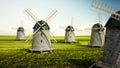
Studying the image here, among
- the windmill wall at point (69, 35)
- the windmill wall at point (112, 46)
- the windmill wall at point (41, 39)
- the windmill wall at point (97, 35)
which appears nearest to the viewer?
the windmill wall at point (112, 46)

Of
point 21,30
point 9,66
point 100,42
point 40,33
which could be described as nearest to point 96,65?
point 9,66

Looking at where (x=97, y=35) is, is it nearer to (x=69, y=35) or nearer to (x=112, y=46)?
(x=69, y=35)

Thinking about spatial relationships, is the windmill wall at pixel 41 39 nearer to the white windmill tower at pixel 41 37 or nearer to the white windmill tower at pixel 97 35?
the white windmill tower at pixel 41 37

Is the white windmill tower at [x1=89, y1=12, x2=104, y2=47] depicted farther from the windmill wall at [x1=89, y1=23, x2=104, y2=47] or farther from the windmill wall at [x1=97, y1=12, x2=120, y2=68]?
the windmill wall at [x1=97, y1=12, x2=120, y2=68]

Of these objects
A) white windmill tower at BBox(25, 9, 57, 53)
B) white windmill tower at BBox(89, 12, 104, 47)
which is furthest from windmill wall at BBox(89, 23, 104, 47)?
white windmill tower at BBox(25, 9, 57, 53)

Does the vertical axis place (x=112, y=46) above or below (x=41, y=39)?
below

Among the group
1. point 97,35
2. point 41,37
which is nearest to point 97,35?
point 97,35

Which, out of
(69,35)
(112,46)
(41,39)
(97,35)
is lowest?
(112,46)

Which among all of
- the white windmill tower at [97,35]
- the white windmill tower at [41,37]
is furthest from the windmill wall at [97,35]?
the white windmill tower at [41,37]

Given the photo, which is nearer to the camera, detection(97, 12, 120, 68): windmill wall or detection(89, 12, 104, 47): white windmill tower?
detection(97, 12, 120, 68): windmill wall

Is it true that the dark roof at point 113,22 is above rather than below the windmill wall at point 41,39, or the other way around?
above

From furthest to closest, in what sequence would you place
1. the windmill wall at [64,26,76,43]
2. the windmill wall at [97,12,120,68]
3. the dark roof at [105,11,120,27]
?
the windmill wall at [64,26,76,43]
the dark roof at [105,11,120,27]
the windmill wall at [97,12,120,68]

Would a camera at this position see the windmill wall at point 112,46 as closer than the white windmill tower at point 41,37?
Yes

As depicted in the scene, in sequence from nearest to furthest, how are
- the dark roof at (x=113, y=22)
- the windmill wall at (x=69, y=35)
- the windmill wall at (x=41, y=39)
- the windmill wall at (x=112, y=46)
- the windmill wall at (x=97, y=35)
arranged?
the windmill wall at (x=112, y=46) → the dark roof at (x=113, y=22) → the windmill wall at (x=41, y=39) → the windmill wall at (x=97, y=35) → the windmill wall at (x=69, y=35)
